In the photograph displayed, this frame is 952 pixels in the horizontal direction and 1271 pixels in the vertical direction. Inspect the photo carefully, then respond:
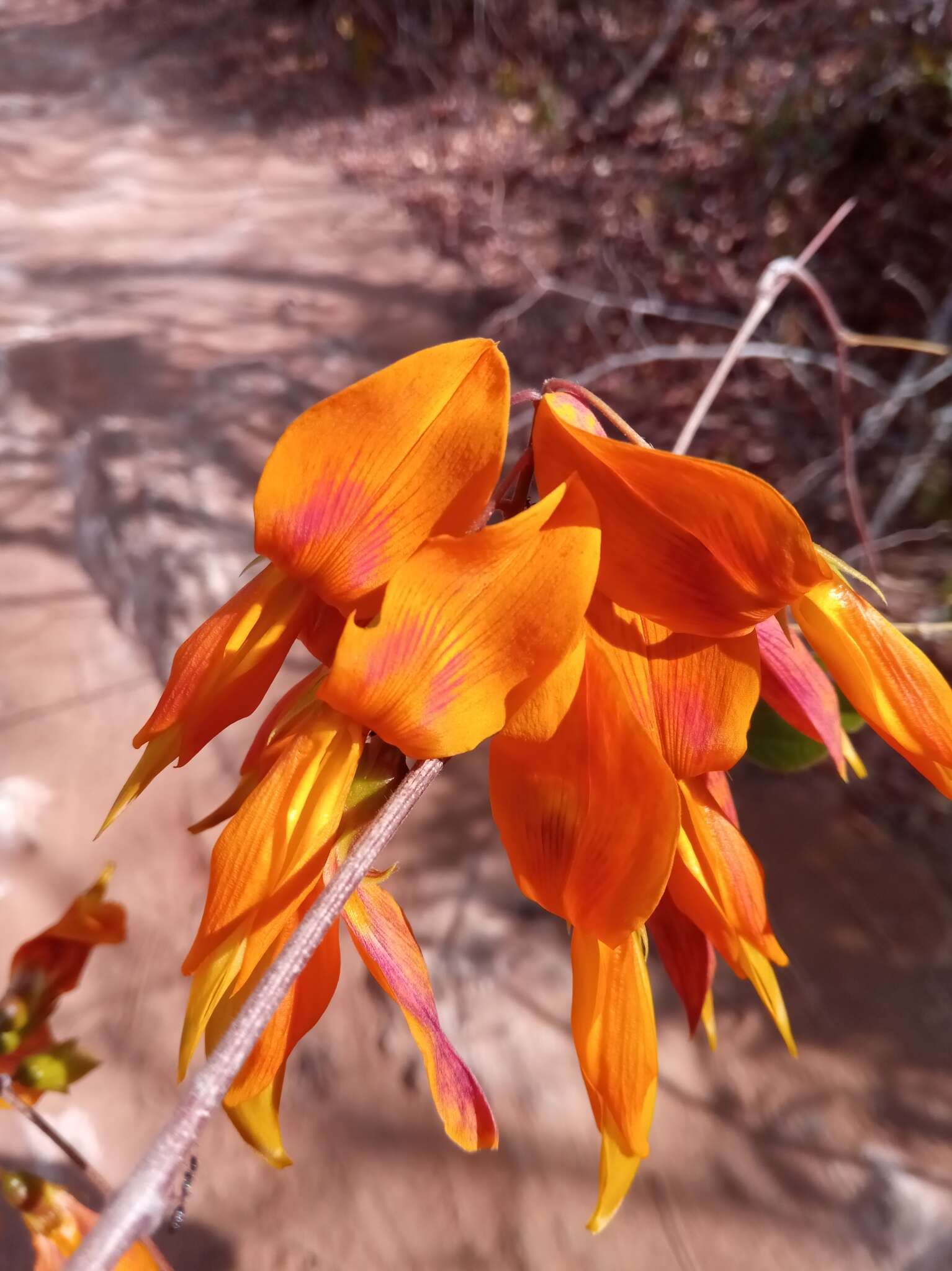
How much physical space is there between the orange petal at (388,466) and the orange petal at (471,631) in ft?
0.05

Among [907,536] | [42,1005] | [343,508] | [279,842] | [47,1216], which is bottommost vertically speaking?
[47,1216]

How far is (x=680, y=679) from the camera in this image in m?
0.29

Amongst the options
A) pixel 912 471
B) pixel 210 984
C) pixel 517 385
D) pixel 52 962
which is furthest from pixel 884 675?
pixel 517 385

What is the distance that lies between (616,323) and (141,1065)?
5.87ft

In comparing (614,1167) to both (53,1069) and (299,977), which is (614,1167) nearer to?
(299,977)

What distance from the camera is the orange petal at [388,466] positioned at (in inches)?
10.2

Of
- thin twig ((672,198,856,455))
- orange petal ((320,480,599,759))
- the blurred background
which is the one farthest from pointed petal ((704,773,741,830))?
the blurred background

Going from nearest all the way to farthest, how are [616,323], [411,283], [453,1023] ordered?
[453,1023], [616,323], [411,283]

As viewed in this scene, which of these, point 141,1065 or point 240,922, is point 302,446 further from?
point 141,1065

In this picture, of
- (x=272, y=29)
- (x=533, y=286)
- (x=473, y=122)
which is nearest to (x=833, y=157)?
(x=533, y=286)

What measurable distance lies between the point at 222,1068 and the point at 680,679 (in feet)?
0.58

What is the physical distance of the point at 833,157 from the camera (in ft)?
6.10

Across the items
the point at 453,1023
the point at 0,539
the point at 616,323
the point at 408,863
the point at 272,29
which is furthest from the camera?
the point at 272,29

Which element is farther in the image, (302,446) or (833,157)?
(833,157)
